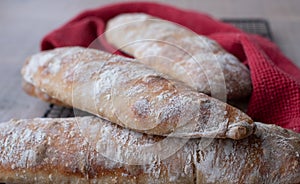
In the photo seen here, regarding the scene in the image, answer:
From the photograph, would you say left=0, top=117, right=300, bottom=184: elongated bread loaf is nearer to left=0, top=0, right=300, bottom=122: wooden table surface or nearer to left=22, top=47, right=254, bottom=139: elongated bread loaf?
left=22, top=47, right=254, bottom=139: elongated bread loaf

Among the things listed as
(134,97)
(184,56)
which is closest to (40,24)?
(184,56)

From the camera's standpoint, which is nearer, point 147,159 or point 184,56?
point 147,159

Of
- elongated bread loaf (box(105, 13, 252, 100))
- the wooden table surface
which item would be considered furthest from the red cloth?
the wooden table surface

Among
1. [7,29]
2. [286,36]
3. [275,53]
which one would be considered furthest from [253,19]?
[7,29]

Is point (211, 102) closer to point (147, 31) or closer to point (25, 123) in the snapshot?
point (25, 123)

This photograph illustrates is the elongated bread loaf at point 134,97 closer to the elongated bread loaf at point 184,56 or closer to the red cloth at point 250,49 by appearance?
the elongated bread loaf at point 184,56

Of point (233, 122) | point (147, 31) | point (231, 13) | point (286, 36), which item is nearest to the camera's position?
point (233, 122)

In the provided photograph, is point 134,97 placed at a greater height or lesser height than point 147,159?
greater

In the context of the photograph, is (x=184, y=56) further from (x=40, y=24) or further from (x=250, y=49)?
(x=40, y=24)
